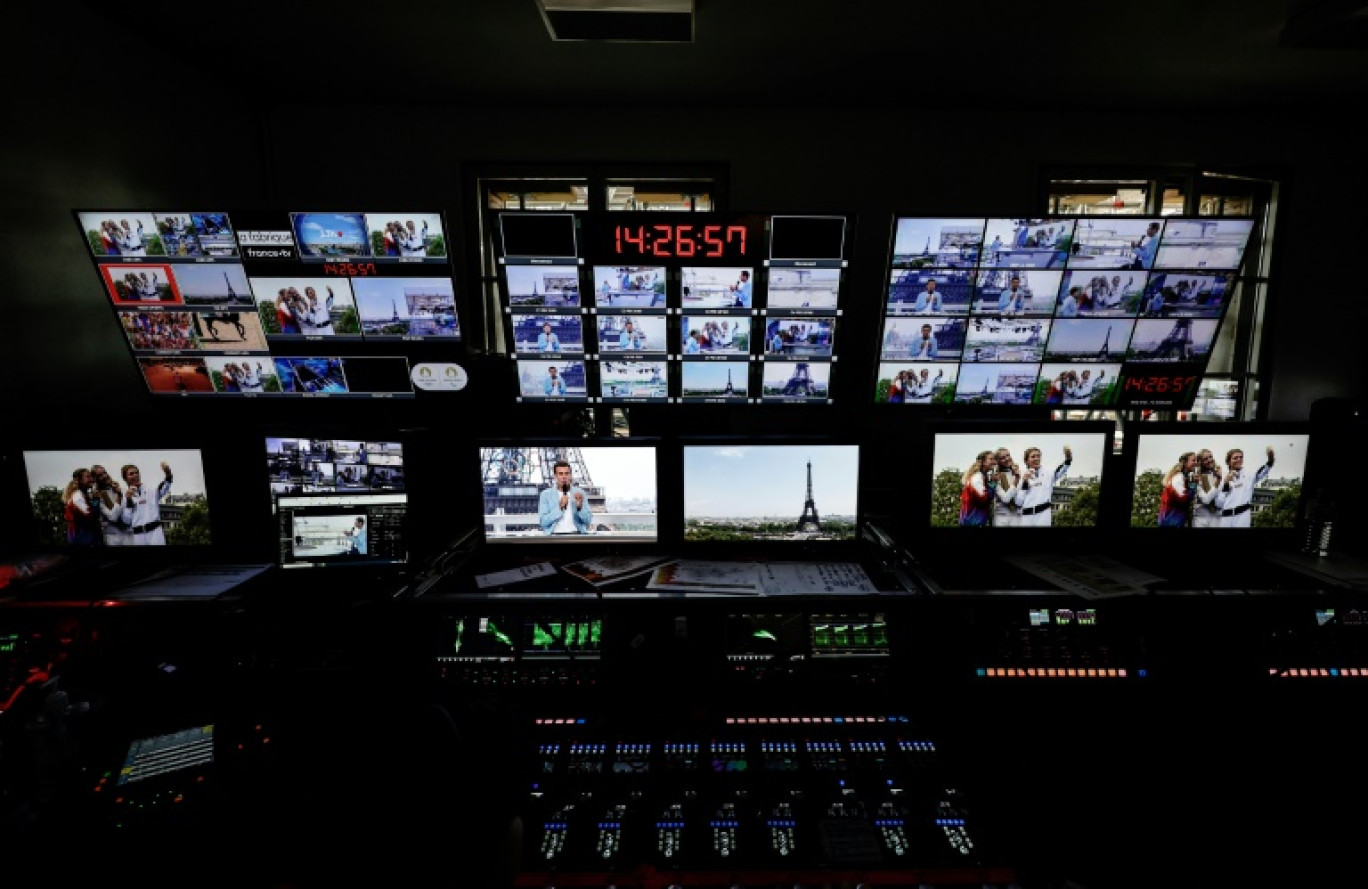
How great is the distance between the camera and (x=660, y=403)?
2.64 meters

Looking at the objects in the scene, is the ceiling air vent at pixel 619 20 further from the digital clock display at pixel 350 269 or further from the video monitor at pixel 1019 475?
the video monitor at pixel 1019 475

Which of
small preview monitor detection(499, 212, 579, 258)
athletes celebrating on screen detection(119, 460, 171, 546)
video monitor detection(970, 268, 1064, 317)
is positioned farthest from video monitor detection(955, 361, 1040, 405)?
athletes celebrating on screen detection(119, 460, 171, 546)

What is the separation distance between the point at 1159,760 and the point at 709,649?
5.24 feet

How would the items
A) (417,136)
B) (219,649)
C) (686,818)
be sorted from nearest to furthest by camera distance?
(686,818)
(219,649)
(417,136)

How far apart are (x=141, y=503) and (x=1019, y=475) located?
334cm

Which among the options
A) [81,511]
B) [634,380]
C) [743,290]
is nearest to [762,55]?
[743,290]

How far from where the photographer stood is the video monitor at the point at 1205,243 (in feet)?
8.13

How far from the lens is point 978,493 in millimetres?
2281

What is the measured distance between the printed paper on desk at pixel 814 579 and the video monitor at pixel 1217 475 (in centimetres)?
117

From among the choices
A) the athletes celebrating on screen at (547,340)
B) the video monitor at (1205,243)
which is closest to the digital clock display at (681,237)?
the athletes celebrating on screen at (547,340)

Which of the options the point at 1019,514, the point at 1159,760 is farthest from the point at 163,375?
the point at 1159,760

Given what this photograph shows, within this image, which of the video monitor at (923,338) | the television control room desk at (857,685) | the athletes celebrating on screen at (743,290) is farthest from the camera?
the video monitor at (923,338)

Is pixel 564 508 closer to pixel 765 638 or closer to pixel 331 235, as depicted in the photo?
pixel 765 638

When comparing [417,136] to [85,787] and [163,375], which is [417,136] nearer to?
[163,375]
